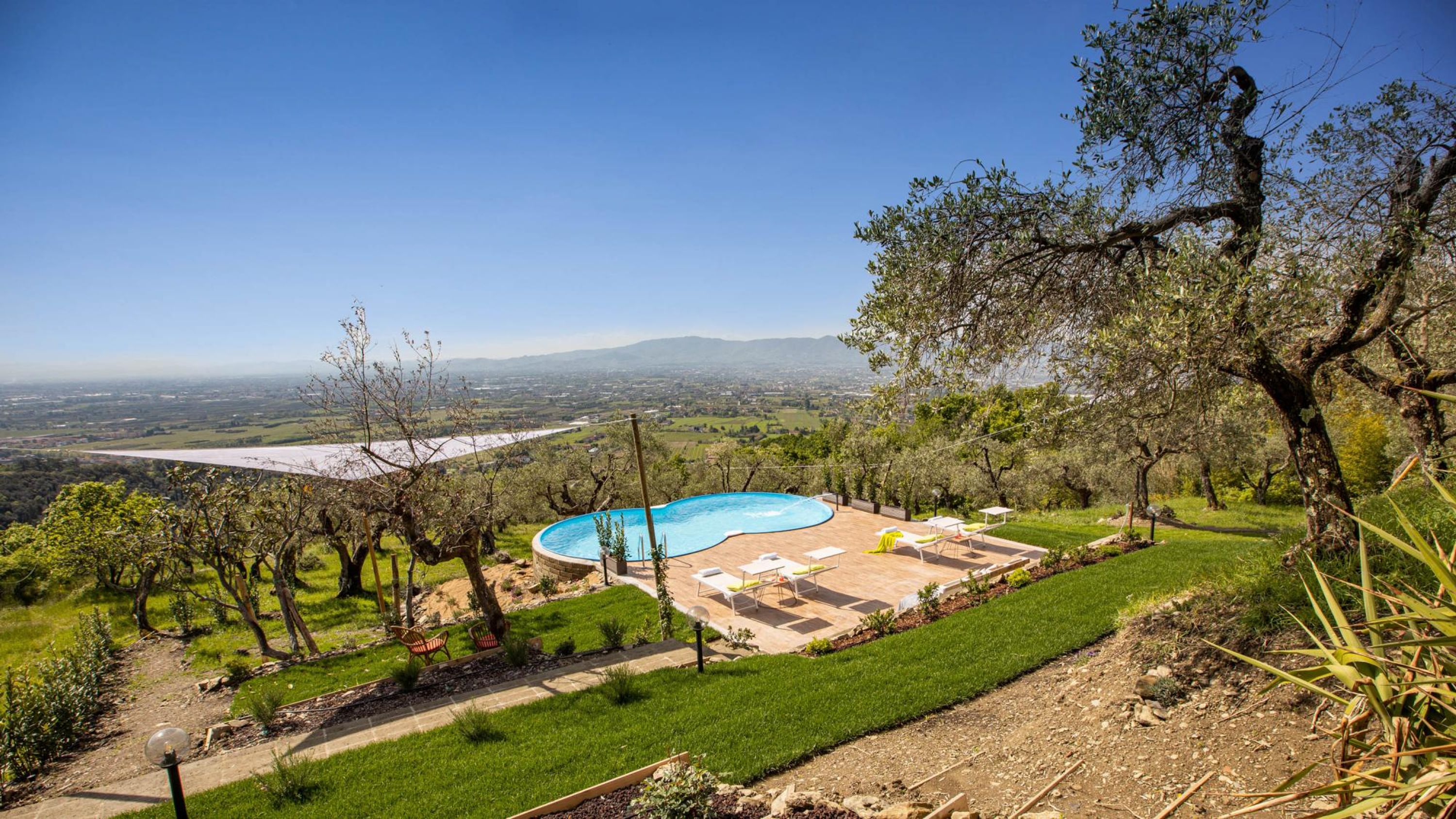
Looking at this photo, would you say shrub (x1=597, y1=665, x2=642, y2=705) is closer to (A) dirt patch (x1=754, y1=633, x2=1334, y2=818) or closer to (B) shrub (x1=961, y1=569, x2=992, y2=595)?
(A) dirt patch (x1=754, y1=633, x2=1334, y2=818)

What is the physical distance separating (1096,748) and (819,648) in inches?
170

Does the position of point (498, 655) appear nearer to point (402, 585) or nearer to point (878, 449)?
point (402, 585)

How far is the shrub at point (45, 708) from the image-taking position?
22.5 ft

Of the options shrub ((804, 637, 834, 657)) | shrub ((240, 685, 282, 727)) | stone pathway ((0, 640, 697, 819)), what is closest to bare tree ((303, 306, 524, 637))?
stone pathway ((0, 640, 697, 819))

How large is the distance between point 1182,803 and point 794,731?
321 cm

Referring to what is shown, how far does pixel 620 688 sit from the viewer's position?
22.7 feet

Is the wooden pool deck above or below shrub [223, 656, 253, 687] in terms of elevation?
below

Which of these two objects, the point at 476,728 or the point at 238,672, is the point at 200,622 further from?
the point at 476,728

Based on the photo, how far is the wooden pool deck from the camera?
413 inches

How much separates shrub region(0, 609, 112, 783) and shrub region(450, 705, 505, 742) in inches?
208

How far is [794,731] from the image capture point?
5.95 meters

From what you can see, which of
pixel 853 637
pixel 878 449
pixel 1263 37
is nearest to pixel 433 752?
pixel 853 637

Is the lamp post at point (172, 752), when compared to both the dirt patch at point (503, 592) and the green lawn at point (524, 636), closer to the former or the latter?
the green lawn at point (524, 636)

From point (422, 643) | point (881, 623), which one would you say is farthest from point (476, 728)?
point (881, 623)
